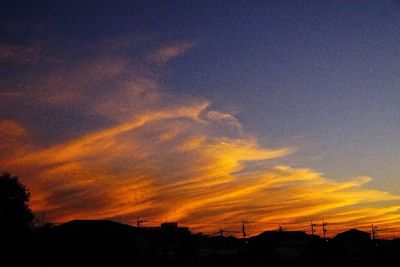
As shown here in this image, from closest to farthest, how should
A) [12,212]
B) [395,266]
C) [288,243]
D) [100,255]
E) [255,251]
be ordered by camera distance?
[100,255]
[395,266]
[12,212]
[255,251]
[288,243]

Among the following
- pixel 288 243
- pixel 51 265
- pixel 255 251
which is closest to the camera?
pixel 51 265

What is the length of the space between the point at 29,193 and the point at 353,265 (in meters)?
46.0

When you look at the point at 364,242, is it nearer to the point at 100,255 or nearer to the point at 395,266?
the point at 395,266

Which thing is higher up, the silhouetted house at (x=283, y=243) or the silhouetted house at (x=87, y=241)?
the silhouetted house at (x=87, y=241)

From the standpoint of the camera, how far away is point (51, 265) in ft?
98.2

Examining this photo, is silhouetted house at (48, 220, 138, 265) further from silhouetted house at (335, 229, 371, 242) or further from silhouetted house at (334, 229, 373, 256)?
silhouetted house at (335, 229, 371, 242)

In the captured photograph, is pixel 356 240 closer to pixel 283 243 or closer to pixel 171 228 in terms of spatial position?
pixel 283 243

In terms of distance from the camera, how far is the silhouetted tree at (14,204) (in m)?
60.3

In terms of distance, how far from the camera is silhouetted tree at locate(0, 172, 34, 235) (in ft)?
198

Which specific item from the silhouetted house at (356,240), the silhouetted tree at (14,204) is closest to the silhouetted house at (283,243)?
the silhouetted house at (356,240)

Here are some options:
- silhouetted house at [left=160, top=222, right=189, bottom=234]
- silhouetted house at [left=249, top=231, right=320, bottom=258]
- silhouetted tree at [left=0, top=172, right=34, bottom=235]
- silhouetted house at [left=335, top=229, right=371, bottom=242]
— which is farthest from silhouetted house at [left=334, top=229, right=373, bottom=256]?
silhouetted tree at [left=0, top=172, right=34, bottom=235]

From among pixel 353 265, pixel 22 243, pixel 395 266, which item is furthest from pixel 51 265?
pixel 395 266

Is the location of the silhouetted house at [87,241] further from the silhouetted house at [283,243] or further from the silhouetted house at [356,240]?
the silhouetted house at [356,240]

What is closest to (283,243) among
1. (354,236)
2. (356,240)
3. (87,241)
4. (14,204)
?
(356,240)
